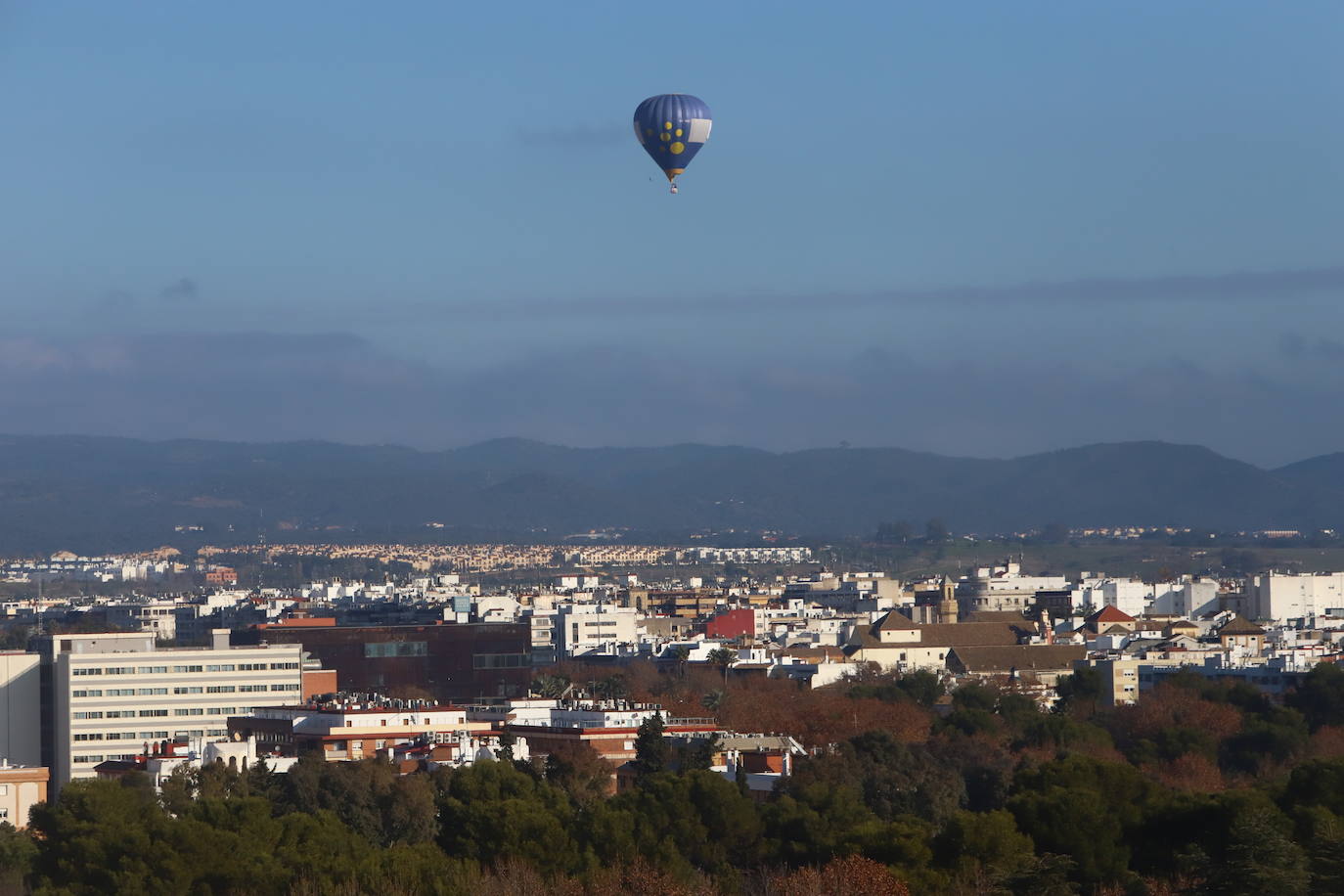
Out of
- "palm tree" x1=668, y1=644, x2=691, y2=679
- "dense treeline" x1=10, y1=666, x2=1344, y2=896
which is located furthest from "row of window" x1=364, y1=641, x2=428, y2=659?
"dense treeline" x1=10, y1=666, x2=1344, y2=896

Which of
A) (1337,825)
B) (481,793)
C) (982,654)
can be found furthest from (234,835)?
(982,654)

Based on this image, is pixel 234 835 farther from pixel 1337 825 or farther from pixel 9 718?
pixel 9 718

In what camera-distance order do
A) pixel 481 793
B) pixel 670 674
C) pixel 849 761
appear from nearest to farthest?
pixel 481 793, pixel 849 761, pixel 670 674

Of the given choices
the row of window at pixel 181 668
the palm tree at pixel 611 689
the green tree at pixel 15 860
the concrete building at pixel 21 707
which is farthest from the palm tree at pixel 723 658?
the green tree at pixel 15 860

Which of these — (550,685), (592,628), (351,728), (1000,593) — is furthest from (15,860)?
(1000,593)

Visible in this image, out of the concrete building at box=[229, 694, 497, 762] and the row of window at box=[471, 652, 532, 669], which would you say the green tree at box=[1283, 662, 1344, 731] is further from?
the row of window at box=[471, 652, 532, 669]

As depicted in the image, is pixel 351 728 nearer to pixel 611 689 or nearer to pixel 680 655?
pixel 611 689
